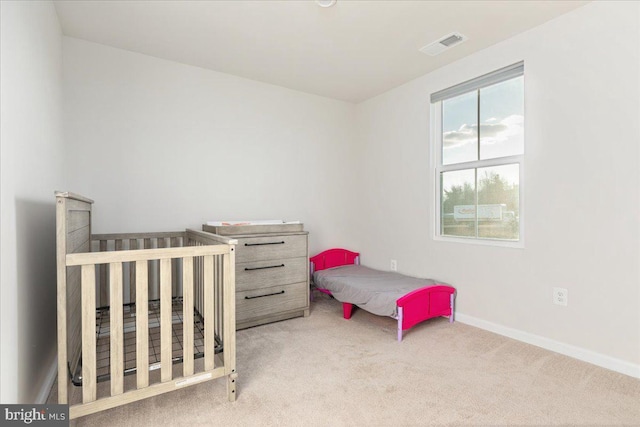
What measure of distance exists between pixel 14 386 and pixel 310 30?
2.46 m

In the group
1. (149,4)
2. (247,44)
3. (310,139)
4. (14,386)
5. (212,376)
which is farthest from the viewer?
(310,139)

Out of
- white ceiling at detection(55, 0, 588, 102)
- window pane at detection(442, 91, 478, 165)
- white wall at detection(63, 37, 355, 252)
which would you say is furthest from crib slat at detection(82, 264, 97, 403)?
window pane at detection(442, 91, 478, 165)

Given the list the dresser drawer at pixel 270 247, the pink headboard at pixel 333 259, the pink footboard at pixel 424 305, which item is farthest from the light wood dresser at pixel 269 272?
the pink footboard at pixel 424 305

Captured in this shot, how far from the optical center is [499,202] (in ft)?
8.27

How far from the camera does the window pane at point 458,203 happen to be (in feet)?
8.95

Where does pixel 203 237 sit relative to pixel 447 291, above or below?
above

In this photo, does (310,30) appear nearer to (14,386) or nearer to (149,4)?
(149,4)

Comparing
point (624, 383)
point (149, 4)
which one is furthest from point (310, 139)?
point (624, 383)

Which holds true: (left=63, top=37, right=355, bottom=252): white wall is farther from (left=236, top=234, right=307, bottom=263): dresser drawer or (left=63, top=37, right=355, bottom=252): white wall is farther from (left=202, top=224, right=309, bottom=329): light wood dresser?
(left=236, top=234, right=307, bottom=263): dresser drawer

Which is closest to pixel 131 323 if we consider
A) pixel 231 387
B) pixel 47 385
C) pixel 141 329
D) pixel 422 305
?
pixel 47 385

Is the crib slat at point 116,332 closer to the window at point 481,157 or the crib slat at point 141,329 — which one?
the crib slat at point 141,329

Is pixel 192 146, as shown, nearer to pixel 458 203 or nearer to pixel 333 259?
pixel 333 259

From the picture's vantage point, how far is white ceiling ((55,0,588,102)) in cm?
203

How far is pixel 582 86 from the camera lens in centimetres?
202
